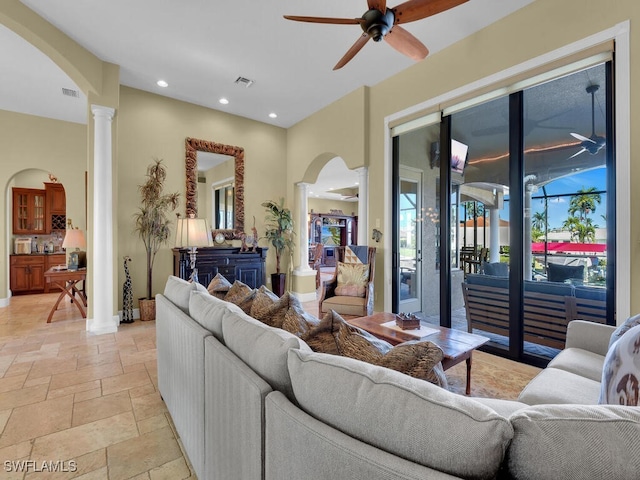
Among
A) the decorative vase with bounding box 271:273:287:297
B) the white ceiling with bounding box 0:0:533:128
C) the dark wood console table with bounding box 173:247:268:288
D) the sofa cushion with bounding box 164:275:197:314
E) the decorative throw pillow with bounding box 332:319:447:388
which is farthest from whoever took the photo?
the decorative vase with bounding box 271:273:287:297

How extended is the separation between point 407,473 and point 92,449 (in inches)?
81.7

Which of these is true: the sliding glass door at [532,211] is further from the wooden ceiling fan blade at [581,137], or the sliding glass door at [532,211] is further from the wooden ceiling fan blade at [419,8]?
the wooden ceiling fan blade at [419,8]

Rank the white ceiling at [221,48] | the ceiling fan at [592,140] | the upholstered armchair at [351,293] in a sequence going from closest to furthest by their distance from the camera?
the ceiling fan at [592,140], the white ceiling at [221,48], the upholstered armchair at [351,293]

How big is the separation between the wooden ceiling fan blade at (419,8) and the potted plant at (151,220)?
386 cm

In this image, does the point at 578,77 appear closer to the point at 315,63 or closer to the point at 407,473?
the point at 315,63

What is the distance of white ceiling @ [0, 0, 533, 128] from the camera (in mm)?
3100

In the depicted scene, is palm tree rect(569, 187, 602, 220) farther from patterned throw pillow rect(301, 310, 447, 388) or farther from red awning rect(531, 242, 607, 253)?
patterned throw pillow rect(301, 310, 447, 388)

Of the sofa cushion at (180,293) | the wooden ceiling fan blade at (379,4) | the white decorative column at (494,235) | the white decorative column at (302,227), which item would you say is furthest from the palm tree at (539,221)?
the white decorative column at (302,227)

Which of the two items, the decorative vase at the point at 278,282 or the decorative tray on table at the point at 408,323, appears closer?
the decorative tray on table at the point at 408,323

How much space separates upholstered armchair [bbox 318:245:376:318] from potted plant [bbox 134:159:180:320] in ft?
8.37

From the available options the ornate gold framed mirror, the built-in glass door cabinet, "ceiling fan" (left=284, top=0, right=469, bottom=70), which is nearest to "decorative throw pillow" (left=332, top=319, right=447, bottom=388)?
"ceiling fan" (left=284, top=0, right=469, bottom=70)

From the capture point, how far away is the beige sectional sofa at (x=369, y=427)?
0.59m

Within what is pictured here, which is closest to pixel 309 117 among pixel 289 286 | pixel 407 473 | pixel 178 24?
pixel 178 24

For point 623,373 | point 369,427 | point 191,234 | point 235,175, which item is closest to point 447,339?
point 623,373
